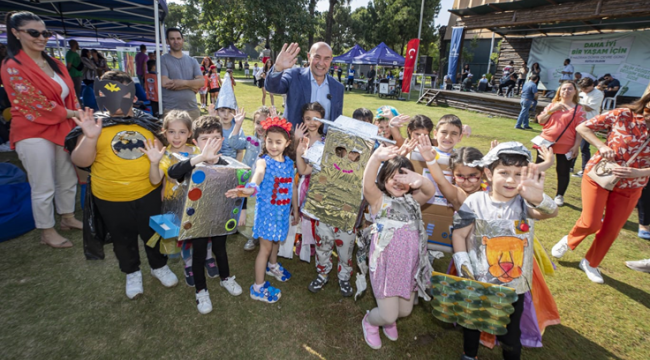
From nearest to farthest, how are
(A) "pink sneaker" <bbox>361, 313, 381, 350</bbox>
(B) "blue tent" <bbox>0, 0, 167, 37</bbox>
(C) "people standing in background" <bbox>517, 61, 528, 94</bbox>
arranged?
(A) "pink sneaker" <bbox>361, 313, 381, 350</bbox>
(B) "blue tent" <bbox>0, 0, 167, 37</bbox>
(C) "people standing in background" <bbox>517, 61, 528, 94</bbox>

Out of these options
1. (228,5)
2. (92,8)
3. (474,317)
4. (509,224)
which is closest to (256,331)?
(474,317)

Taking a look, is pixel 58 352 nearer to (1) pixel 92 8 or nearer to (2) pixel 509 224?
(2) pixel 509 224

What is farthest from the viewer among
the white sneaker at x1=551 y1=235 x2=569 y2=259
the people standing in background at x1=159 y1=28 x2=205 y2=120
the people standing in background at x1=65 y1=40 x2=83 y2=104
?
the people standing in background at x1=65 y1=40 x2=83 y2=104

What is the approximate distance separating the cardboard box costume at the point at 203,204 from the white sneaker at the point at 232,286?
717mm

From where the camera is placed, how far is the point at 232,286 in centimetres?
292

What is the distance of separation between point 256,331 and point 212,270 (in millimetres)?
912

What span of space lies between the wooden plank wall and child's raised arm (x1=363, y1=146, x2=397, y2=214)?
77.1 ft

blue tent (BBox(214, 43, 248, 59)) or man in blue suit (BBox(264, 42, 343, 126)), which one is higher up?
blue tent (BBox(214, 43, 248, 59))

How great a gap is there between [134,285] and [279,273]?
51.4 inches

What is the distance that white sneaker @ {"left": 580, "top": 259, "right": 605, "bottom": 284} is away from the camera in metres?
3.31

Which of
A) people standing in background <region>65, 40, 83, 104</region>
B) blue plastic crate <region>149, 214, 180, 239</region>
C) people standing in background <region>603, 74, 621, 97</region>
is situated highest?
people standing in background <region>603, 74, 621, 97</region>

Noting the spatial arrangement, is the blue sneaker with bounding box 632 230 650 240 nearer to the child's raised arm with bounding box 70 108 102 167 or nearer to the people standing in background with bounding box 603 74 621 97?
the child's raised arm with bounding box 70 108 102 167

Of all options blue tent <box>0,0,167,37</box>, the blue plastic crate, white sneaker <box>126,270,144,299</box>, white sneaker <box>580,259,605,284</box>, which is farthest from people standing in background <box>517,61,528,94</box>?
white sneaker <box>126,270,144,299</box>

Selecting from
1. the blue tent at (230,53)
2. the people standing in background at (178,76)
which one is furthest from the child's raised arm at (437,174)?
the blue tent at (230,53)
